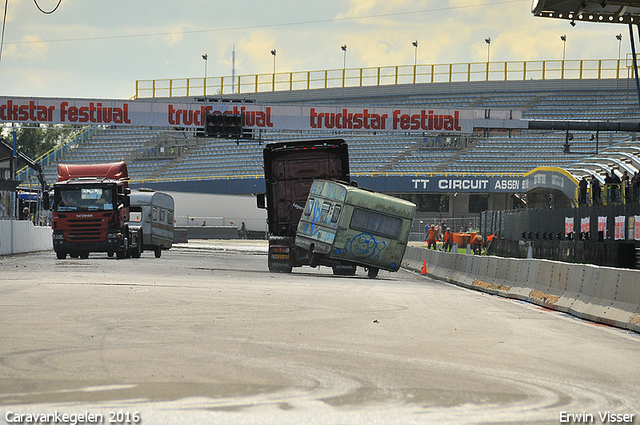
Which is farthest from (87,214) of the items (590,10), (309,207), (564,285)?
(564,285)

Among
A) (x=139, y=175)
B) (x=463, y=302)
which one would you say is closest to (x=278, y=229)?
(x=463, y=302)

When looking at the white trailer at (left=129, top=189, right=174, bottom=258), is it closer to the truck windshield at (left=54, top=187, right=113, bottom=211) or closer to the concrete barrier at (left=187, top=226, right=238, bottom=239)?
the truck windshield at (left=54, top=187, right=113, bottom=211)

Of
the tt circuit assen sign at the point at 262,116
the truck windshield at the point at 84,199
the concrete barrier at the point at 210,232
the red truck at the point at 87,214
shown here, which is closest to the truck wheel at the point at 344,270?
the red truck at the point at 87,214

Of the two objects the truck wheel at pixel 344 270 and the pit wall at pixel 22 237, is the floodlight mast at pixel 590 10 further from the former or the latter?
the pit wall at pixel 22 237

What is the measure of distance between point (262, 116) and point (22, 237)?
1356 centimetres

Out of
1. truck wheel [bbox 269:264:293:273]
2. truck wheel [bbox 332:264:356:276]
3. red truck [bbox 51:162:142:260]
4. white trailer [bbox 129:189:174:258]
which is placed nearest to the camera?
truck wheel [bbox 332:264:356:276]

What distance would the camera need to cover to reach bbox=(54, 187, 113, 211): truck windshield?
31.2 m

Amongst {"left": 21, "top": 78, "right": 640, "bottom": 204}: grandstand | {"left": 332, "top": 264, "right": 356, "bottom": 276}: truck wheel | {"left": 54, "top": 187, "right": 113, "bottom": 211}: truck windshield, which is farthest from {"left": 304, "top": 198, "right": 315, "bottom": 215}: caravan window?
{"left": 21, "top": 78, "right": 640, "bottom": 204}: grandstand

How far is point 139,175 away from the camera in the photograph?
7438 centimetres

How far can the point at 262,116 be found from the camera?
44625 millimetres

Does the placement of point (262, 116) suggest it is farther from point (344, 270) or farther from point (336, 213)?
point (336, 213)

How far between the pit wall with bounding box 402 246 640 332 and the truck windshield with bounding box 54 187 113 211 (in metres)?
12.9

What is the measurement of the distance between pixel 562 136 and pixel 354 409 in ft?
202

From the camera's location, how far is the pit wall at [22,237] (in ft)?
111
